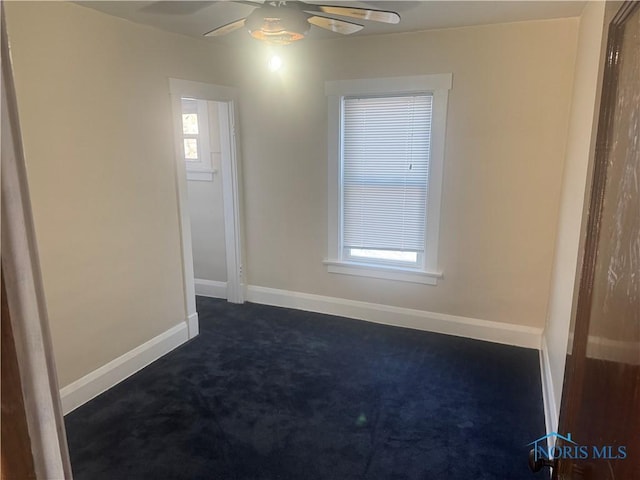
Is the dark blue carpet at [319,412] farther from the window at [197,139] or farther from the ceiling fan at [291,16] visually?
the ceiling fan at [291,16]

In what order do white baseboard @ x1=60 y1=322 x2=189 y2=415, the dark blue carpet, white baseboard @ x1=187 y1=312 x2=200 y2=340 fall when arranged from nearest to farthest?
the dark blue carpet → white baseboard @ x1=60 y1=322 x2=189 y2=415 → white baseboard @ x1=187 y1=312 x2=200 y2=340

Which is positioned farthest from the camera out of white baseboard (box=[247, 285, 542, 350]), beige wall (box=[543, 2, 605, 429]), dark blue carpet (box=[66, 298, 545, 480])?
white baseboard (box=[247, 285, 542, 350])

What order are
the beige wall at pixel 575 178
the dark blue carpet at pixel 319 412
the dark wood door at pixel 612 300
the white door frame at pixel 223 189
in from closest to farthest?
the dark wood door at pixel 612 300 < the beige wall at pixel 575 178 < the dark blue carpet at pixel 319 412 < the white door frame at pixel 223 189

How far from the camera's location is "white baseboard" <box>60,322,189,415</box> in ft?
8.66

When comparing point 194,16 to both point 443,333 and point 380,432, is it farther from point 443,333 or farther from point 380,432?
point 443,333

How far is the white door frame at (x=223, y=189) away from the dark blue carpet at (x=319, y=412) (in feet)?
1.98

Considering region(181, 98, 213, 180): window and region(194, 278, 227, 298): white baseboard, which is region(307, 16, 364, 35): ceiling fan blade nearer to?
region(181, 98, 213, 180): window

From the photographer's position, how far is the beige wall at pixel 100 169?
91.7 inches

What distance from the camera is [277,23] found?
6.87 ft

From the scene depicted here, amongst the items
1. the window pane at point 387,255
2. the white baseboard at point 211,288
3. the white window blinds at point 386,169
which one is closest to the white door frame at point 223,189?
the white baseboard at point 211,288

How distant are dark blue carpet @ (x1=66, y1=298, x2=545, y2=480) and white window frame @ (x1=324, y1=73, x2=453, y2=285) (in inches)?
20.4

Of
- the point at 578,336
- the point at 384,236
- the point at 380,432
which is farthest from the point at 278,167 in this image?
the point at 578,336

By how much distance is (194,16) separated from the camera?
2.71 metres

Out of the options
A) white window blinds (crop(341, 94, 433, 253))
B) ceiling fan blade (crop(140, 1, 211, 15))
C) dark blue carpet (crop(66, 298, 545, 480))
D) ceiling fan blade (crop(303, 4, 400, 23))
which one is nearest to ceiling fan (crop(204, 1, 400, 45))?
ceiling fan blade (crop(303, 4, 400, 23))
